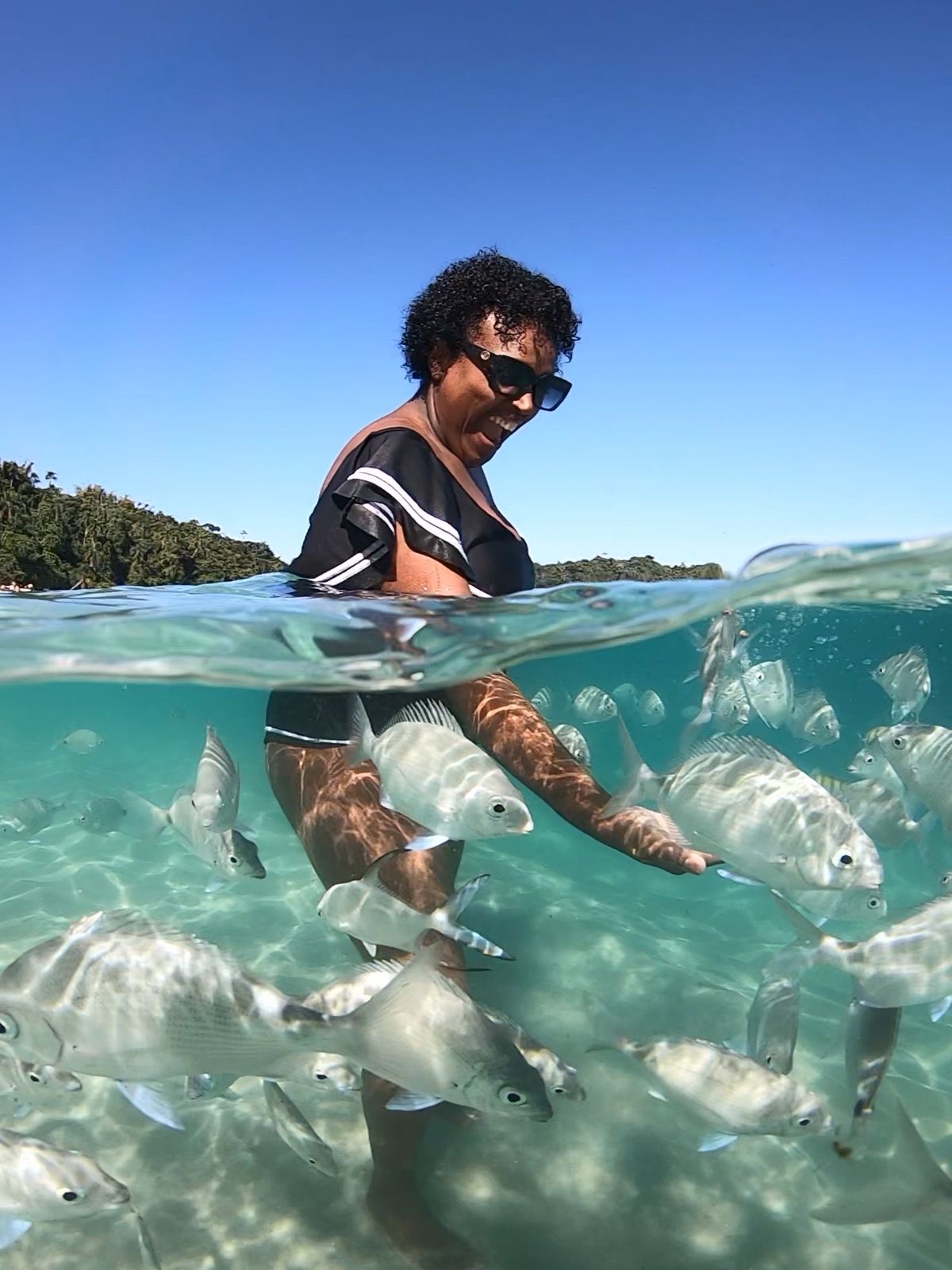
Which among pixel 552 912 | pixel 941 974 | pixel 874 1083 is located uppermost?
pixel 941 974

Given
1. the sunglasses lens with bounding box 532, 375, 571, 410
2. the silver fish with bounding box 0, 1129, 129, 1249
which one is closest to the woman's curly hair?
the sunglasses lens with bounding box 532, 375, 571, 410

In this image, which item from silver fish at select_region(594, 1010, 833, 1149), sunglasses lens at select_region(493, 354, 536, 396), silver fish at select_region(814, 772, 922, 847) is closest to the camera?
silver fish at select_region(594, 1010, 833, 1149)

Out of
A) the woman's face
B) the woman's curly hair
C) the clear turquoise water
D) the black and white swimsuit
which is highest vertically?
the woman's curly hair

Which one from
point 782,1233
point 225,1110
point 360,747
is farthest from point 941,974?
point 225,1110

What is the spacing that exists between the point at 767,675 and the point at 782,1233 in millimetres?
5376

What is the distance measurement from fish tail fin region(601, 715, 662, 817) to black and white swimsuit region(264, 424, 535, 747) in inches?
52.5

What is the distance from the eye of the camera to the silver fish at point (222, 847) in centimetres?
429

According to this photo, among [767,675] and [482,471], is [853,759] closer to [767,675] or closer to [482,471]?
[767,675]

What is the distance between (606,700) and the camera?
391 inches

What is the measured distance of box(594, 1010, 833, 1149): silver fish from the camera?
10.8 ft

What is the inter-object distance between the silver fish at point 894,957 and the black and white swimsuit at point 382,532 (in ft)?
7.82

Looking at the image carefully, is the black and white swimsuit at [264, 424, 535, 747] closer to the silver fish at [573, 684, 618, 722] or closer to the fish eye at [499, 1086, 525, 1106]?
the fish eye at [499, 1086, 525, 1106]

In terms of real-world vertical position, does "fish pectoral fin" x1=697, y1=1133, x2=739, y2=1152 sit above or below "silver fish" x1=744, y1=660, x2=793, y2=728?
below

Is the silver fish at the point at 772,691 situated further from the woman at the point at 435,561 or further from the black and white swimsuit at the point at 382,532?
the black and white swimsuit at the point at 382,532
